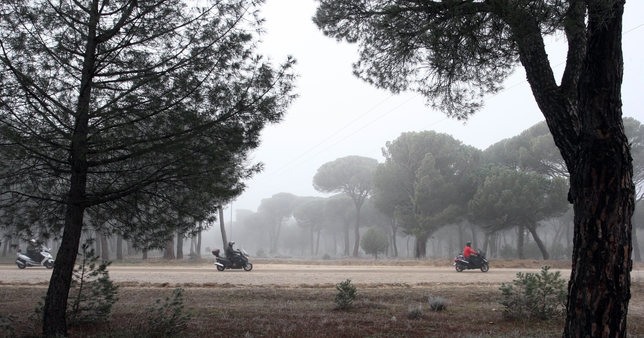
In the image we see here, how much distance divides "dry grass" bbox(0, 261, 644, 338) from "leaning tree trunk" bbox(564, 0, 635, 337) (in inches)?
73.5

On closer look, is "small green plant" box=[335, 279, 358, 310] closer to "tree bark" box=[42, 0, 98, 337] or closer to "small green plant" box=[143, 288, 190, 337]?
"small green plant" box=[143, 288, 190, 337]

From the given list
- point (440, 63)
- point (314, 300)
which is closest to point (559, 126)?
point (440, 63)

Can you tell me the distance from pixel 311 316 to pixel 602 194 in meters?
4.54

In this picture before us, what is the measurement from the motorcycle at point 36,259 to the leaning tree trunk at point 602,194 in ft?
67.5

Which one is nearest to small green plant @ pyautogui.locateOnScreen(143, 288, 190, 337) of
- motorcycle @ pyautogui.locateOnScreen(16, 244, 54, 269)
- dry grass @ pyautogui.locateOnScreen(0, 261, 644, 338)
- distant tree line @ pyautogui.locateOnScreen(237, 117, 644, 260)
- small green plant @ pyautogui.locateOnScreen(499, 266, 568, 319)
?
dry grass @ pyautogui.locateOnScreen(0, 261, 644, 338)

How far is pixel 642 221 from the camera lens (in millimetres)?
43719

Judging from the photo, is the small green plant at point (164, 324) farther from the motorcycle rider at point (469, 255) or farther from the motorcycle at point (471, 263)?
the motorcycle rider at point (469, 255)

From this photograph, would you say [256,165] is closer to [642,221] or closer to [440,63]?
[440,63]

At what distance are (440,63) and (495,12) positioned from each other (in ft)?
4.06

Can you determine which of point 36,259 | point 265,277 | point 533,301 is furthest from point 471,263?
point 36,259

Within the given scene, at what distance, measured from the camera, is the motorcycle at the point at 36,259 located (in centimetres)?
1859

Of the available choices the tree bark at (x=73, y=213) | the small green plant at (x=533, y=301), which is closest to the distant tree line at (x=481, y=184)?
the small green plant at (x=533, y=301)

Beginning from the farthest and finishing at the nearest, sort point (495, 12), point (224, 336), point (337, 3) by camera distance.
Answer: point (337, 3)
point (224, 336)
point (495, 12)

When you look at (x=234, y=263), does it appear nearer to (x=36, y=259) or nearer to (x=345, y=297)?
(x=36, y=259)
